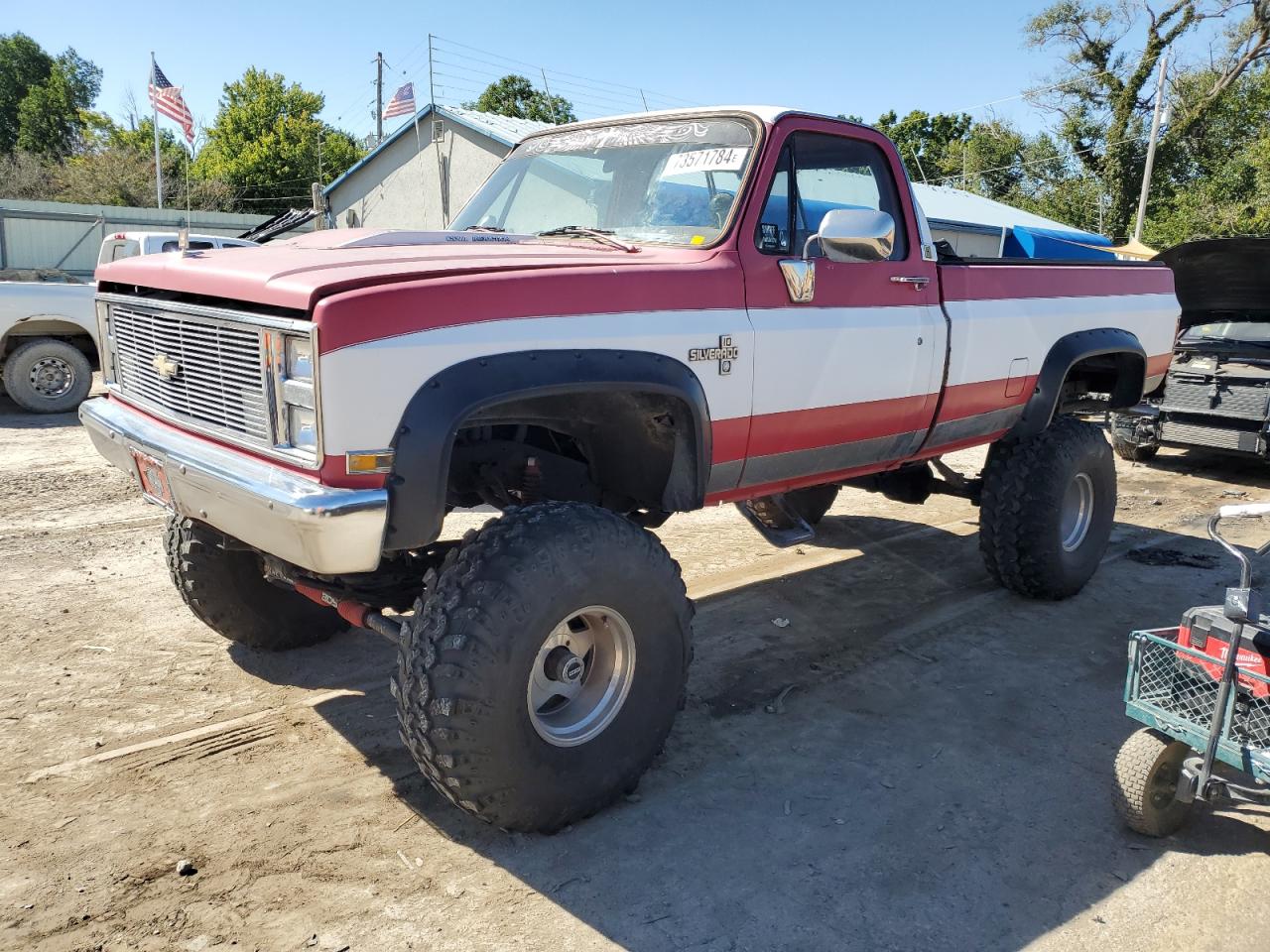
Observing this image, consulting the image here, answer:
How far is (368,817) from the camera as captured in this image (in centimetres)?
318

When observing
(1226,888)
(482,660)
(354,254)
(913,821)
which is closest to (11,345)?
(354,254)

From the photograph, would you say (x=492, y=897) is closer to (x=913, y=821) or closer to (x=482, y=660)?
(x=482, y=660)

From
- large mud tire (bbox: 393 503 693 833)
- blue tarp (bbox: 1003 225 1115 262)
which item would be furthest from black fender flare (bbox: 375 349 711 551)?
blue tarp (bbox: 1003 225 1115 262)

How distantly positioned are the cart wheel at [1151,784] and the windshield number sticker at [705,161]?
2.51m

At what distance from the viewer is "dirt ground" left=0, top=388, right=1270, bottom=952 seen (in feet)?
8.87

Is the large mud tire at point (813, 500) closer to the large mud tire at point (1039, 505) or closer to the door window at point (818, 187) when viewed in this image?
the large mud tire at point (1039, 505)

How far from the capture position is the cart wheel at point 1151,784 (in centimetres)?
308

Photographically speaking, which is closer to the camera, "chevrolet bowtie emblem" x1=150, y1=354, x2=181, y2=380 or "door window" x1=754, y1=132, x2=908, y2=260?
"chevrolet bowtie emblem" x1=150, y1=354, x2=181, y2=380

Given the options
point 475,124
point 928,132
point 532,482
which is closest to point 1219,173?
point 928,132

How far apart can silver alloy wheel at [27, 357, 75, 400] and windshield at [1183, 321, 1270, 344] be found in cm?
1171

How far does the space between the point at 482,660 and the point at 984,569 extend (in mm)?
4224

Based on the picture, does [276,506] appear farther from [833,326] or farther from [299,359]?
[833,326]

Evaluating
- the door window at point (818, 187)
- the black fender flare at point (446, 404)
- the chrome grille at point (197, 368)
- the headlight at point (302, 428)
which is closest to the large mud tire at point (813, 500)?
the door window at point (818, 187)

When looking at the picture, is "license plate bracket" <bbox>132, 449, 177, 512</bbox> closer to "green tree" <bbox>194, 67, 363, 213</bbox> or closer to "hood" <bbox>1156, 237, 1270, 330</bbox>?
"hood" <bbox>1156, 237, 1270, 330</bbox>
